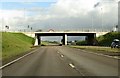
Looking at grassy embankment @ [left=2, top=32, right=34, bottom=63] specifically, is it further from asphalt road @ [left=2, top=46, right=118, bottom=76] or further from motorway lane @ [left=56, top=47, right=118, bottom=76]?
motorway lane @ [left=56, top=47, right=118, bottom=76]

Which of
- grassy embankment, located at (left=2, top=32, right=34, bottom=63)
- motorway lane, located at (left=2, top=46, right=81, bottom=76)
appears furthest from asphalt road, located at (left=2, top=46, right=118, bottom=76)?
grassy embankment, located at (left=2, top=32, right=34, bottom=63)

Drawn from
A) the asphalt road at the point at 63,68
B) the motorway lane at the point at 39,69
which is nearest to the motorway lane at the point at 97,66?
the asphalt road at the point at 63,68

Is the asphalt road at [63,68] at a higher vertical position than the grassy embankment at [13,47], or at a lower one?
higher

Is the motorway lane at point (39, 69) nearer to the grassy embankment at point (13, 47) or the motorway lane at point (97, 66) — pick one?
the motorway lane at point (97, 66)

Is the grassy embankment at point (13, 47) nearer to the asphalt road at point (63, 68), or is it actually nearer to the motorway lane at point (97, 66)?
the asphalt road at point (63, 68)

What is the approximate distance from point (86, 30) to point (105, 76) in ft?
355

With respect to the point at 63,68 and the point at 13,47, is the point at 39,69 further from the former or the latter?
the point at 13,47

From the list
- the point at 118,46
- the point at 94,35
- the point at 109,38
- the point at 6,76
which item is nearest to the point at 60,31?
the point at 94,35

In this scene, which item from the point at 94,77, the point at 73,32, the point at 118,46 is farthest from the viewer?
the point at 73,32

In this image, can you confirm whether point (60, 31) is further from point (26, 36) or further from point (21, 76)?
point (21, 76)

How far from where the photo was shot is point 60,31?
121 meters

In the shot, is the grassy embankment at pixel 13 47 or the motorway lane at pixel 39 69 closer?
the motorway lane at pixel 39 69

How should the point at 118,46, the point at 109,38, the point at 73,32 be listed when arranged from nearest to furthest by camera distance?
1. the point at 118,46
2. the point at 109,38
3. the point at 73,32

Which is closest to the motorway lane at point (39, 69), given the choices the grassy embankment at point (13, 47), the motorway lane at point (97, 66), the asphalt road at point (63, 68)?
the asphalt road at point (63, 68)
